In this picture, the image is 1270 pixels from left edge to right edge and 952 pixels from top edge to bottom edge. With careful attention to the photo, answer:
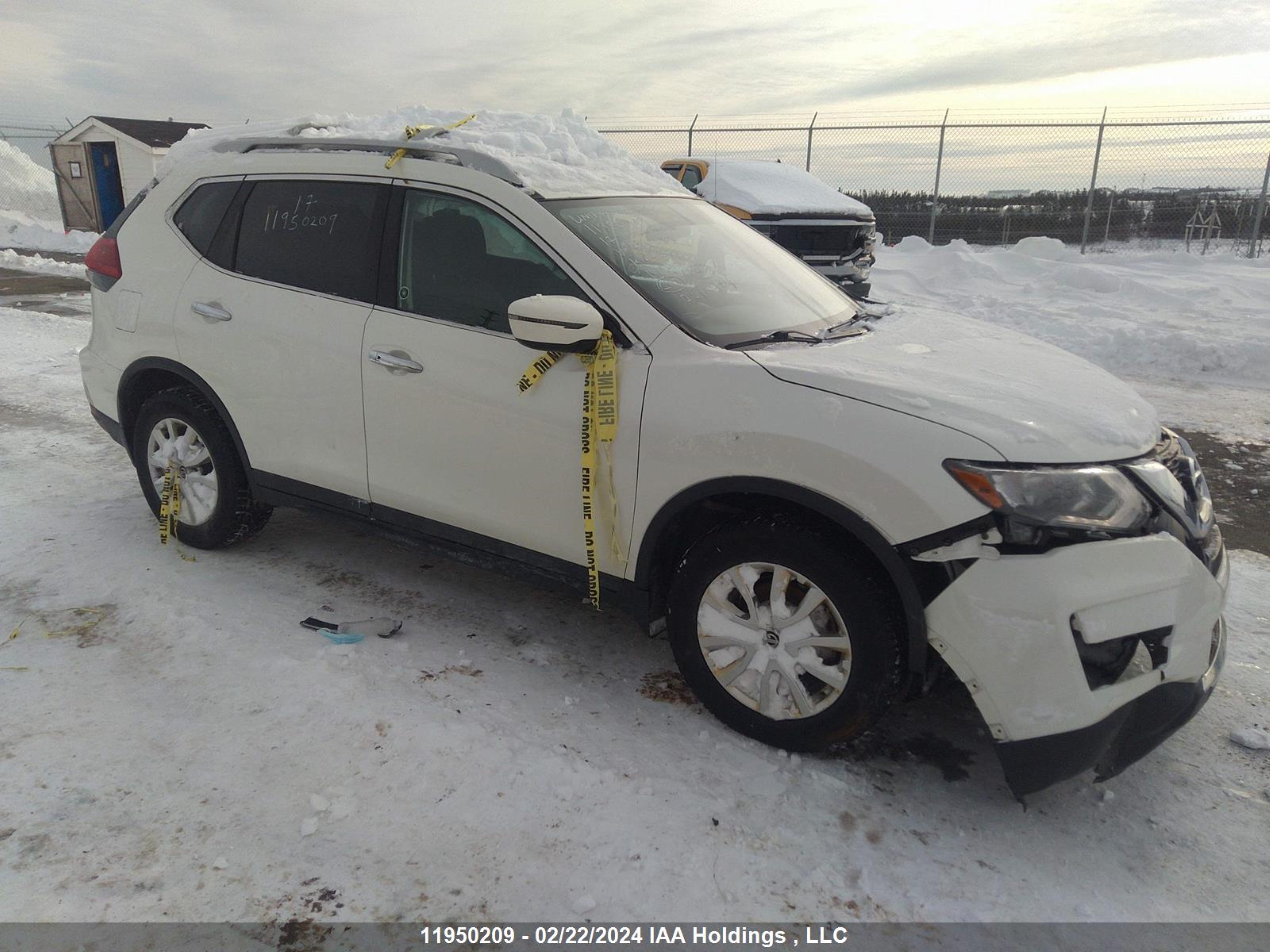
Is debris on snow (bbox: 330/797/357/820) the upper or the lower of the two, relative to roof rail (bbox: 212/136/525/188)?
lower

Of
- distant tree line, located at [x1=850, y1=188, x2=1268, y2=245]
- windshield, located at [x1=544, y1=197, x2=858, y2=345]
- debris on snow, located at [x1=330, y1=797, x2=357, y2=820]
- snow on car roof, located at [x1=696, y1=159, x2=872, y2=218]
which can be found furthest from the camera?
distant tree line, located at [x1=850, y1=188, x2=1268, y2=245]

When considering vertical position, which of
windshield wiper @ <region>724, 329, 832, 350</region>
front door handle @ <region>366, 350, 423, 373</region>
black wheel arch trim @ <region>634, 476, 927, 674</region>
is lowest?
black wheel arch trim @ <region>634, 476, 927, 674</region>

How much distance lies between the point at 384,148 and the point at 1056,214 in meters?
16.6

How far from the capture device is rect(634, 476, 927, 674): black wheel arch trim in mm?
2510

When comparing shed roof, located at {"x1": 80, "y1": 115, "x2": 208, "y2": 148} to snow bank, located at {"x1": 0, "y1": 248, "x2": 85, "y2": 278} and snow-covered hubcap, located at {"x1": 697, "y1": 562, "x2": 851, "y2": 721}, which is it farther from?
snow-covered hubcap, located at {"x1": 697, "y1": 562, "x2": 851, "y2": 721}

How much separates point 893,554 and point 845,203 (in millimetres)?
8958

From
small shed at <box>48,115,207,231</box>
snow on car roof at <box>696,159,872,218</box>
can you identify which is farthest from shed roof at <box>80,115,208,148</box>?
snow on car roof at <box>696,159,872,218</box>

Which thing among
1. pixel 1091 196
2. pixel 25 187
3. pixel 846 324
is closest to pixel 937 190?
pixel 1091 196

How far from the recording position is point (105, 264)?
427cm

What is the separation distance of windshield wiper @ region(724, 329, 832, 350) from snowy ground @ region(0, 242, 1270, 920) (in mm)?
1294

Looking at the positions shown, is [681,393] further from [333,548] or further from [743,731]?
[333,548]

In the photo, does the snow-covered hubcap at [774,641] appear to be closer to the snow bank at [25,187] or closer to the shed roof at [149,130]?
the shed roof at [149,130]

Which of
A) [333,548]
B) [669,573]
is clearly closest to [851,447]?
[669,573]

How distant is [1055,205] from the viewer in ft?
55.4
